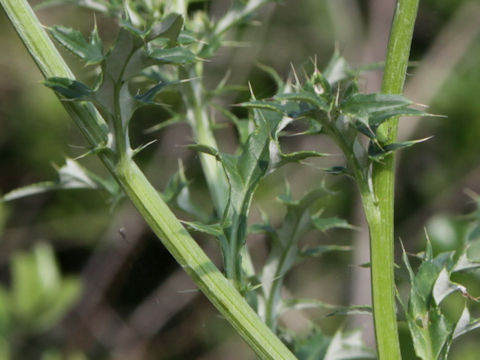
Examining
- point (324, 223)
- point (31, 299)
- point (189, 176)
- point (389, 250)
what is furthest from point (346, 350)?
point (189, 176)

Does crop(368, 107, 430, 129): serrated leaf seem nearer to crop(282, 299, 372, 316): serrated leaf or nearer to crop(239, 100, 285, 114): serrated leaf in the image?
crop(239, 100, 285, 114): serrated leaf

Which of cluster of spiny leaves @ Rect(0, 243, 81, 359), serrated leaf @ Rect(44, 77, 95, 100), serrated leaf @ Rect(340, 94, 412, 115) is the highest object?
serrated leaf @ Rect(44, 77, 95, 100)

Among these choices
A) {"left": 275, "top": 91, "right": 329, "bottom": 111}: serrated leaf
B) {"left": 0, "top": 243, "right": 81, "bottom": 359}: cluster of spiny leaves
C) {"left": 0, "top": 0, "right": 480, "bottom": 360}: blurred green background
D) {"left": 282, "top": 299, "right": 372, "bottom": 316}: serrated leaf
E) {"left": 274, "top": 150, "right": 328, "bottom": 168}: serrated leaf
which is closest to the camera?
{"left": 275, "top": 91, "right": 329, "bottom": 111}: serrated leaf

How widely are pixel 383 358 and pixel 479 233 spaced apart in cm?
53

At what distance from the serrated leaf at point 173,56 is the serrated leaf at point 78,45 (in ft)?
0.26

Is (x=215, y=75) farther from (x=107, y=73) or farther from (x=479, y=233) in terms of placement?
(x=107, y=73)

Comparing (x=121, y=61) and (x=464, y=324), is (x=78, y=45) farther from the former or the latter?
(x=464, y=324)

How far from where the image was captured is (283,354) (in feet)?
3.24

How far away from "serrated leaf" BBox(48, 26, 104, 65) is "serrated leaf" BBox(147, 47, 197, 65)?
8cm

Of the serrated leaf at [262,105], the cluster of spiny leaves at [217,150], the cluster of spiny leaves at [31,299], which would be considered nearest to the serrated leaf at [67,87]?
the cluster of spiny leaves at [217,150]

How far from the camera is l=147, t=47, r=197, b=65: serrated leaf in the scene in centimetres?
100

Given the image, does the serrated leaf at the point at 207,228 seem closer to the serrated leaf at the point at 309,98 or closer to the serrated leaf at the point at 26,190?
the serrated leaf at the point at 309,98

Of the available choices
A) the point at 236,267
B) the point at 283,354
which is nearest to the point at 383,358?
the point at 283,354

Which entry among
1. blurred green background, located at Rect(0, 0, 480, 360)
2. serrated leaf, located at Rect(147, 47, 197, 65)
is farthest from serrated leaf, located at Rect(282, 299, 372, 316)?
blurred green background, located at Rect(0, 0, 480, 360)
